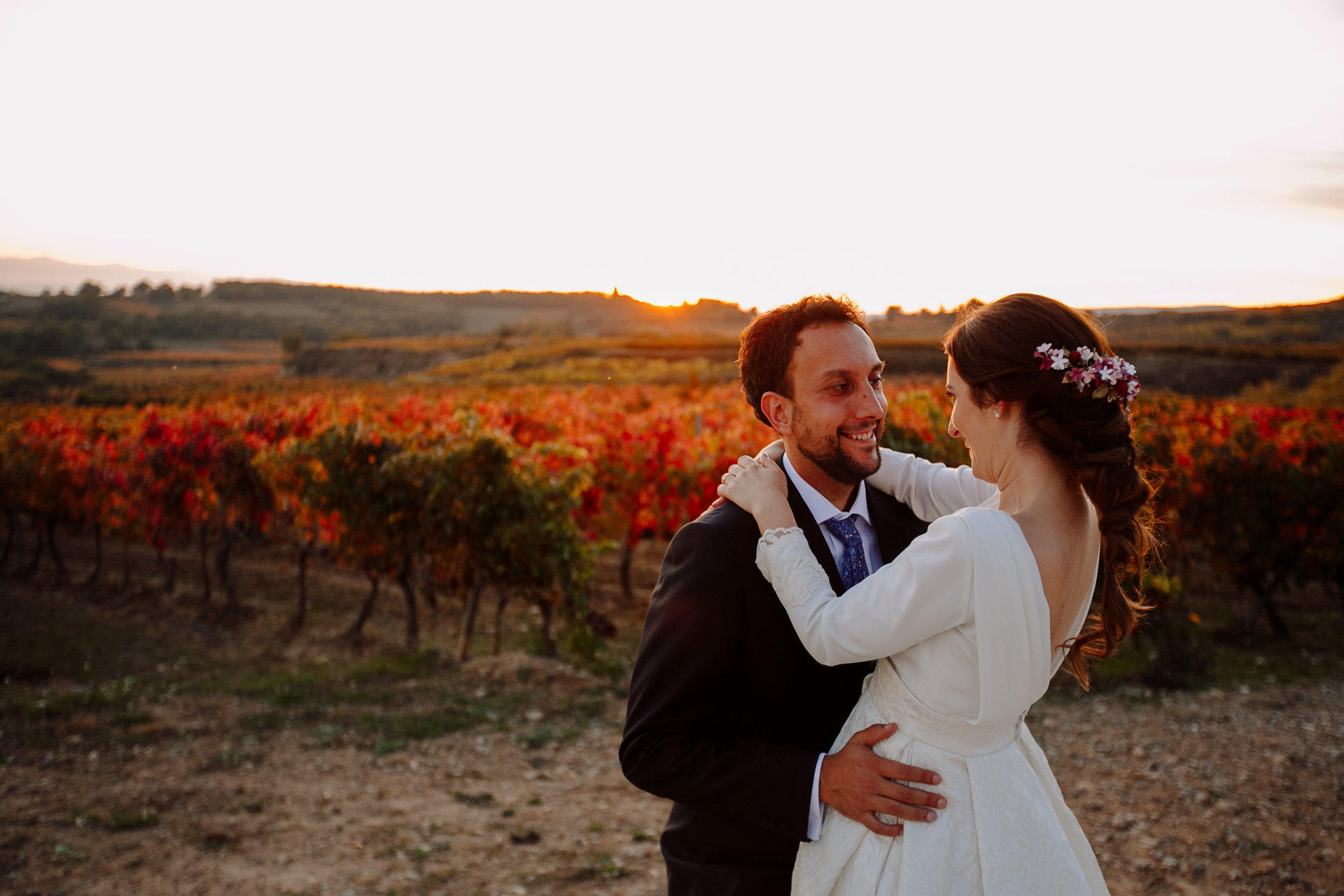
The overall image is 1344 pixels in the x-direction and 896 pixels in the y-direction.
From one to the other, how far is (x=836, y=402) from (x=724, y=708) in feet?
2.86

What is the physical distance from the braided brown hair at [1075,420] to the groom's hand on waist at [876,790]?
487mm

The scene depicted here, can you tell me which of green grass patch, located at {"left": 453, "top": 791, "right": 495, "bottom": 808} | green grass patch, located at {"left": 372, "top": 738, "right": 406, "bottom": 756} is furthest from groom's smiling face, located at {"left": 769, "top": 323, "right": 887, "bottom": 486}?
green grass patch, located at {"left": 372, "top": 738, "right": 406, "bottom": 756}

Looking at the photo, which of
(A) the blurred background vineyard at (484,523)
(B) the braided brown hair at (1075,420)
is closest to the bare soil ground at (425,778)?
(A) the blurred background vineyard at (484,523)

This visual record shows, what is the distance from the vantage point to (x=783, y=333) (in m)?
2.35

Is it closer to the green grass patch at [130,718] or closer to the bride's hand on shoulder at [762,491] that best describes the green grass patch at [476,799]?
the green grass patch at [130,718]

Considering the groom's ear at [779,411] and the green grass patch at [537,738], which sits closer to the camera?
the groom's ear at [779,411]

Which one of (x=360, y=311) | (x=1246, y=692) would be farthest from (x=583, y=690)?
(x=360, y=311)

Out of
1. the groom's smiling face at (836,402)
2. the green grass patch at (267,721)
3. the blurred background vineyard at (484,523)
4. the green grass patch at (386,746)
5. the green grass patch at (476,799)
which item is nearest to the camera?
the groom's smiling face at (836,402)

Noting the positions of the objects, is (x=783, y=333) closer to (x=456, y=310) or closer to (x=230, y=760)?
(x=230, y=760)

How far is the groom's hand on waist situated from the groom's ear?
0.87 metres

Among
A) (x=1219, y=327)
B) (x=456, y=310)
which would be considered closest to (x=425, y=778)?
(x=1219, y=327)

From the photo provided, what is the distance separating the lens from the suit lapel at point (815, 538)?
2156mm

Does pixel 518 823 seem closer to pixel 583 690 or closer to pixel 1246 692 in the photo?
pixel 583 690

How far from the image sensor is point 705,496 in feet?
31.0
